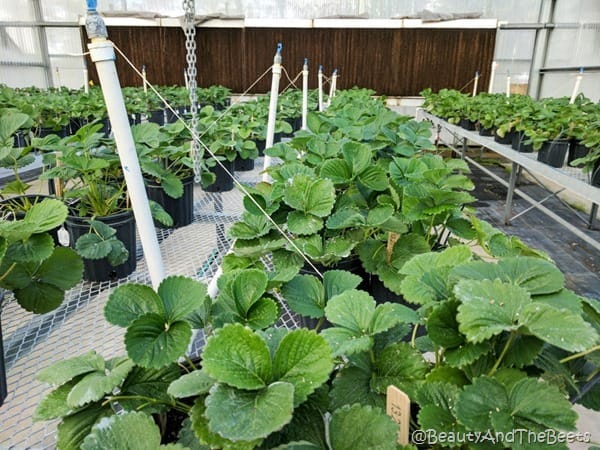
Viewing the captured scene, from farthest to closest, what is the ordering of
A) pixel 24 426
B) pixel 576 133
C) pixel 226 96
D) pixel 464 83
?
1. pixel 464 83
2. pixel 226 96
3. pixel 576 133
4. pixel 24 426

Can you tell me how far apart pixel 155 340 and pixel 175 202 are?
129 cm

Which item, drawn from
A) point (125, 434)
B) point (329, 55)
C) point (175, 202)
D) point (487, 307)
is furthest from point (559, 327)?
point (329, 55)

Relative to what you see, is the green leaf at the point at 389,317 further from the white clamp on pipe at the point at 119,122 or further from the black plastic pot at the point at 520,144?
the black plastic pot at the point at 520,144

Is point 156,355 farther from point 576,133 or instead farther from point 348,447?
point 576,133

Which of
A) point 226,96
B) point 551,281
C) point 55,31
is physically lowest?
point 226,96

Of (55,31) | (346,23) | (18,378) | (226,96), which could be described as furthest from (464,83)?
(18,378)

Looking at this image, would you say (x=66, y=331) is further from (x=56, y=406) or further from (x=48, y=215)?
(x=56, y=406)

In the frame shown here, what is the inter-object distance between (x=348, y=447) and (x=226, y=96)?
672 centimetres

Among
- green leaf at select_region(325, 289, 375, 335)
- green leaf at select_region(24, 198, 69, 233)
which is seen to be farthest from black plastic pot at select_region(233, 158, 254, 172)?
green leaf at select_region(325, 289, 375, 335)

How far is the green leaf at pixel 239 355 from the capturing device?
0.37 metres

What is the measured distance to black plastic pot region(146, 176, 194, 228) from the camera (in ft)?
5.51

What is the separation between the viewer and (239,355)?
38 centimetres

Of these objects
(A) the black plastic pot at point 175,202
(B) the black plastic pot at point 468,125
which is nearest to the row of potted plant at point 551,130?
(B) the black plastic pot at point 468,125

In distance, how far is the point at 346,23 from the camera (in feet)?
25.3
